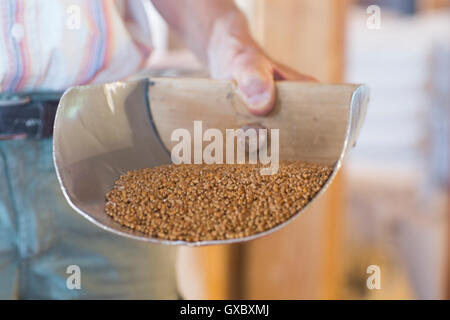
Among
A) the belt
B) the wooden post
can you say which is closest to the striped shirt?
the belt

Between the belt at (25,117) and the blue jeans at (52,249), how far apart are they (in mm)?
21

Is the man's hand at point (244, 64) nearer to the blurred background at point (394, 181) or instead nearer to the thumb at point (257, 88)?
the thumb at point (257, 88)

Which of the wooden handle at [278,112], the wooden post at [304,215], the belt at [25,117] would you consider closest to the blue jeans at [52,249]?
the belt at [25,117]

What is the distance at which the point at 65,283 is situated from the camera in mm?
568

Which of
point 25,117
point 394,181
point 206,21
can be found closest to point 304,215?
point 206,21

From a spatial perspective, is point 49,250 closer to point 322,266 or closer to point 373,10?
point 373,10

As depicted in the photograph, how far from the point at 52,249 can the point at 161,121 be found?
0.68ft

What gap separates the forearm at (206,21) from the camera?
22.6 inches

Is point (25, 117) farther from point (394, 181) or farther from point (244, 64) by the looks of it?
point (394, 181)

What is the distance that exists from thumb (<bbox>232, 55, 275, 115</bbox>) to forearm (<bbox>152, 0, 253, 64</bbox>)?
7cm

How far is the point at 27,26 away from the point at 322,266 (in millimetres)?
883

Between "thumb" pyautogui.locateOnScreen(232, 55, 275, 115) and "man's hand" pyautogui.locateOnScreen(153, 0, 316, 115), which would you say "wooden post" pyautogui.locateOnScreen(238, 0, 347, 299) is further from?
"thumb" pyautogui.locateOnScreen(232, 55, 275, 115)

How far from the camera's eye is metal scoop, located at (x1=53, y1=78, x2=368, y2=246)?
1.41 ft
